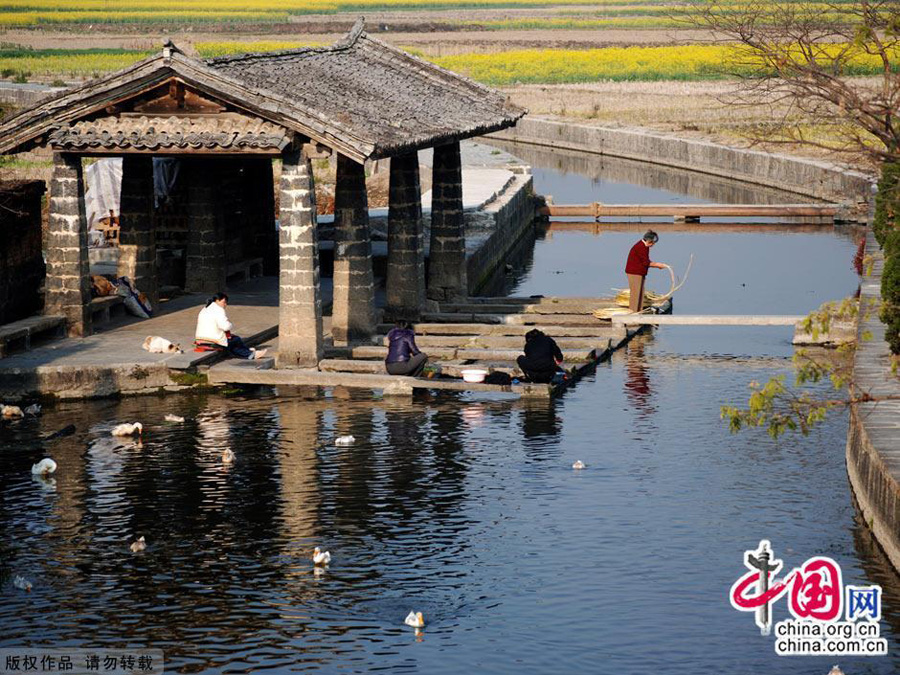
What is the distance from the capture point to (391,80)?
93.5ft

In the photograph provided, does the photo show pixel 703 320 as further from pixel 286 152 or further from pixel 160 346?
pixel 160 346

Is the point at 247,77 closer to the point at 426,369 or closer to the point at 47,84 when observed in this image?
the point at 426,369

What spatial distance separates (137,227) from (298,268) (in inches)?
191

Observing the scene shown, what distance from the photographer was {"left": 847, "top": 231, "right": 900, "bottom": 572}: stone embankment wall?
15.3 m

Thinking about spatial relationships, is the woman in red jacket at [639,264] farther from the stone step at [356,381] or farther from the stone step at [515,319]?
the stone step at [356,381]

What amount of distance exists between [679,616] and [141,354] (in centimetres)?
1189

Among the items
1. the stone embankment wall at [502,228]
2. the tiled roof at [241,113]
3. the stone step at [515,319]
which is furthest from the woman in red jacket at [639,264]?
the stone embankment wall at [502,228]

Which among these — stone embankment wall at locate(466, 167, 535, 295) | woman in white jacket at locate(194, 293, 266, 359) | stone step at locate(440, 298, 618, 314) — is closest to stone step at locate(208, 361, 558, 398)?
woman in white jacket at locate(194, 293, 266, 359)

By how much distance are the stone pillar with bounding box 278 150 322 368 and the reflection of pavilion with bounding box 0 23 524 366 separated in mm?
21

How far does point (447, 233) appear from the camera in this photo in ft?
98.1

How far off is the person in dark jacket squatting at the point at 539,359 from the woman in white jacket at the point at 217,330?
420 cm

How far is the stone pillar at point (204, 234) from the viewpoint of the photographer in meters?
29.1

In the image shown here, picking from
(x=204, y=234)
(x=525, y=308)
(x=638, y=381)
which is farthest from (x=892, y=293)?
(x=204, y=234)

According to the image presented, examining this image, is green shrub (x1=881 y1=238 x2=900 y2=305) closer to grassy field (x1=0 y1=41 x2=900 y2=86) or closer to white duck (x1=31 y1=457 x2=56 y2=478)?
white duck (x1=31 y1=457 x2=56 y2=478)
